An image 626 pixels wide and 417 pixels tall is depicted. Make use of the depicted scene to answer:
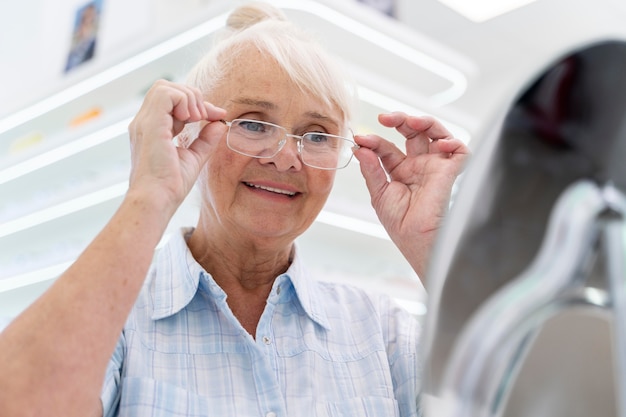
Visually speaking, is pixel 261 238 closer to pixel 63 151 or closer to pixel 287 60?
pixel 287 60

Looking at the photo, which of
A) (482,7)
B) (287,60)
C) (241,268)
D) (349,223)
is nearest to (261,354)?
(241,268)

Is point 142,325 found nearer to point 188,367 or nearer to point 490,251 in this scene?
point 188,367

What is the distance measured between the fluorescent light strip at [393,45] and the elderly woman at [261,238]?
1.50m

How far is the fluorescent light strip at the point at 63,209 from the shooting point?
10.5ft

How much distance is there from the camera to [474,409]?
0.27 m

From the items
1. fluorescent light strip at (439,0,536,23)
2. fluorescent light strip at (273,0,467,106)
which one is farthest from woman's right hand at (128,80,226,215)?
fluorescent light strip at (439,0,536,23)

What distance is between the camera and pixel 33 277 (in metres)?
3.64

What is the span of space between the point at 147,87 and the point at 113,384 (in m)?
2.57

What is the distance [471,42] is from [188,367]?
438 cm

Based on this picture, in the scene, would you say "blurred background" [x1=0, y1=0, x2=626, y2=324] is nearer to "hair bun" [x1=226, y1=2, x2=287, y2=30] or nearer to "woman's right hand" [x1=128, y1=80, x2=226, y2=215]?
"hair bun" [x1=226, y1=2, x2=287, y2=30]

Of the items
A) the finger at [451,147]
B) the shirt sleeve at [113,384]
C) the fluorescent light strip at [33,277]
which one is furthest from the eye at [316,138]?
the fluorescent light strip at [33,277]

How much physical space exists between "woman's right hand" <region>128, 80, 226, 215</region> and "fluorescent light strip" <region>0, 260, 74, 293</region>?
94.3 inches

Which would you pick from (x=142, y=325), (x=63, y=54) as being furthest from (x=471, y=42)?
(x=142, y=325)

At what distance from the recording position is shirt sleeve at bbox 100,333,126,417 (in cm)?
104
